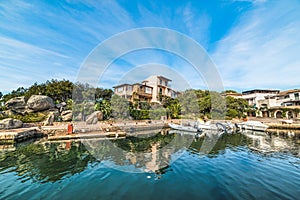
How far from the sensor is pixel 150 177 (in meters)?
7.80

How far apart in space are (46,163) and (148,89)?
3484 centimetres

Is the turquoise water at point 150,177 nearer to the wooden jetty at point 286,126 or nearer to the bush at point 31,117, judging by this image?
the bush at point 31,117

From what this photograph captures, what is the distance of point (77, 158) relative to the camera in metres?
11.0

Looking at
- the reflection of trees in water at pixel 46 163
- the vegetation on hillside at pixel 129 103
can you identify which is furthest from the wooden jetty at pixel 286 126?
the reflection of trees in water at pixel 46 163

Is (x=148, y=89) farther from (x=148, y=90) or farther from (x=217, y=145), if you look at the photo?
(x=217, y=145)

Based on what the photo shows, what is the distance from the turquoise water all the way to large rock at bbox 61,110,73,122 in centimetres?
1765

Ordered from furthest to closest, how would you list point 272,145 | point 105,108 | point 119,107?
point 119,107, point 105,108, point 272,145

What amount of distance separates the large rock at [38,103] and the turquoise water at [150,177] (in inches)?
778

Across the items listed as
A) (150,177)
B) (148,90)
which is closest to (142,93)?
(148,90)

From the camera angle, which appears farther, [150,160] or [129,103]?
[129,103]

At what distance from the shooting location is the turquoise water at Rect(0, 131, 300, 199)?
6211 mm

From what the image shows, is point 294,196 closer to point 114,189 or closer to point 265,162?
point 265,162

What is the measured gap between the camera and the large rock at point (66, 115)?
28.9 m

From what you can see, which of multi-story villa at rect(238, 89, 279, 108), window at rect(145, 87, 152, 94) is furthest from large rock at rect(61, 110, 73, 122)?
multi-story villa at rect(238, 89, 279, 108)
